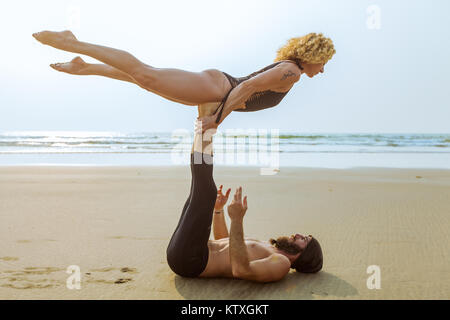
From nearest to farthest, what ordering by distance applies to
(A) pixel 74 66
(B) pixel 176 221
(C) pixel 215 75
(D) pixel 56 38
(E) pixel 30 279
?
(D) pixel 56 38
(C) pixel 215 75
(E) pixel 30 279
(A) pixel 74 66
(B) pixel 176 221

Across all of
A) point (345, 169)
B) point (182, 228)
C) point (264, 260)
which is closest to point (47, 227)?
point (182, 228)

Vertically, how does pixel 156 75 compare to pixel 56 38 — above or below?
below

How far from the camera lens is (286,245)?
3.64 metres

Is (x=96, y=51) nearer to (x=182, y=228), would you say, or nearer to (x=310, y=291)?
(x=182, y=228)

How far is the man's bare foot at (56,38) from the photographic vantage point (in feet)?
10.9

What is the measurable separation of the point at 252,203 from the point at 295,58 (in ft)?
13.7

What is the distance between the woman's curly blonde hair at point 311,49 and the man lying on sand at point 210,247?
1064 millimetres

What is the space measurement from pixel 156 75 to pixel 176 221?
3.15 metres

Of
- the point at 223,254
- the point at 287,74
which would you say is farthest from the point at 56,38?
the point at 223,254

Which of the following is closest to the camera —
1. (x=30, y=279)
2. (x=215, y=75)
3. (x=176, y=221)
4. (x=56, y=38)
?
(x=56, y=38)

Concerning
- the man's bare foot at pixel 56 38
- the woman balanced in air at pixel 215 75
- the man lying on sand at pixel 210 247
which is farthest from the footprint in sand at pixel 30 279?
the man's bare foot at pixel 56 38

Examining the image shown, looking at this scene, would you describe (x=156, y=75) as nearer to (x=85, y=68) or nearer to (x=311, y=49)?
(x=85, y=68)

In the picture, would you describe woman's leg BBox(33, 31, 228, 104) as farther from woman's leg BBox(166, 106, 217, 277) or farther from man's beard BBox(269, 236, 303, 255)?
man's beard BBox(269, 236, 303, 255)

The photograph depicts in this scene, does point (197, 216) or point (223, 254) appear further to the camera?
point (223, 254)
